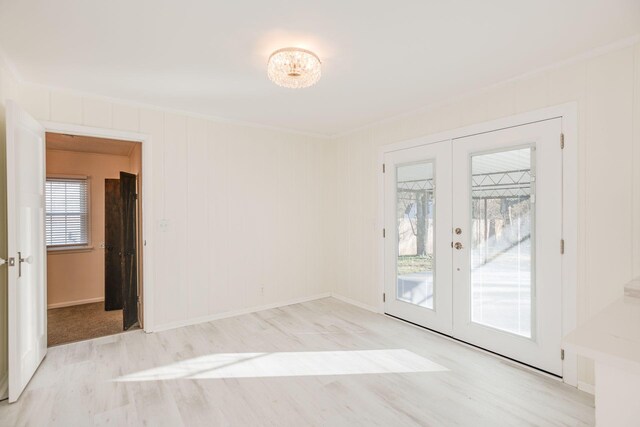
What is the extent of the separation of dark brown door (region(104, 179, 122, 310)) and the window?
1.43 ft

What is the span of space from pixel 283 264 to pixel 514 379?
119 inches

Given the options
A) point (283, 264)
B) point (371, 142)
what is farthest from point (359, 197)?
point (283, 264)

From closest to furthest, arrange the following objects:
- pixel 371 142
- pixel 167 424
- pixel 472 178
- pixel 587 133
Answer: pixel 167 424
pixel 587 133
pixel 472 178
pixel 371 142

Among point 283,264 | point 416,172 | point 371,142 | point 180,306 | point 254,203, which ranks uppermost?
point 371,142

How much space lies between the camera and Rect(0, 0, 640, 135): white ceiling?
186 cm

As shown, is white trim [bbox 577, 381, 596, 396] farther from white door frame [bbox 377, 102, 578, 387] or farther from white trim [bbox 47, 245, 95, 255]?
white trim [bbox 47, 245, 95, 255]

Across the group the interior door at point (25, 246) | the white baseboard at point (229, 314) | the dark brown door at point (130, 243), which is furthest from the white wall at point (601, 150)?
the dark brown door at point (130, 243)

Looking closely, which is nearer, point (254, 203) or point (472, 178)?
point (472, 178)

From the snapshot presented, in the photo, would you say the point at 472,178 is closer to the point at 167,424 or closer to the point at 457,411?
the point at 457,411

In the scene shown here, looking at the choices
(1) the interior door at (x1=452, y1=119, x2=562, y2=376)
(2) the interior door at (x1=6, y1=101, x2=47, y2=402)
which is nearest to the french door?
(1) the interior door at (x1=452, y1=119, x2=562, y2=376)

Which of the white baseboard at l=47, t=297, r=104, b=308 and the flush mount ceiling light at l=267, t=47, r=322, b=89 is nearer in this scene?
the flush mount ceiling light at l=267, t=47, r=322, b=89

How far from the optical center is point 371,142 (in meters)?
4.30

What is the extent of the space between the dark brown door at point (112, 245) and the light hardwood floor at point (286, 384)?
153 cm

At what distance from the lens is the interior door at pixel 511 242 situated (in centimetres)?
257
